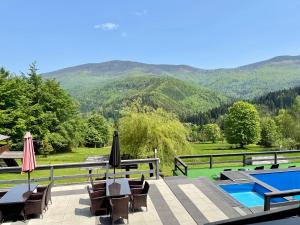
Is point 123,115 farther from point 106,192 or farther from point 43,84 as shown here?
point 43,84

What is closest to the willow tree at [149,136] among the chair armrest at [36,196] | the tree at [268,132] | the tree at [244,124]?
the chair armrest at [36,196]

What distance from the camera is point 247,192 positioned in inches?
526

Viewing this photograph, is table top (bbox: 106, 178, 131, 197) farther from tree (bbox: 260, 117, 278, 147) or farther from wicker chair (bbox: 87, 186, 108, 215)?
tree (bbox: 260, 117, 278, 147)

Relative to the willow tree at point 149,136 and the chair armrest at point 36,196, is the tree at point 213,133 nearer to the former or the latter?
the willow tree at point 149,136

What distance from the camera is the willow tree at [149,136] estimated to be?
1958 centimetres

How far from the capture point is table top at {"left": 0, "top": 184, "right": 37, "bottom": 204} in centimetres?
819

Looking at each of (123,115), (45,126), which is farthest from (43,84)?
(123,115)

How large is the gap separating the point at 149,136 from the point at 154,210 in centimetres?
1055

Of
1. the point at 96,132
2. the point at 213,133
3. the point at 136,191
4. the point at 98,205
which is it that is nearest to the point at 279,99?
the point at 213,133

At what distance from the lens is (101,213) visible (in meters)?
8.88

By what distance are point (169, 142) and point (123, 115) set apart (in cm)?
395

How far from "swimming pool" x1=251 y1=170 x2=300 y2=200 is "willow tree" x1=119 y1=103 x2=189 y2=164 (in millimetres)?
6500

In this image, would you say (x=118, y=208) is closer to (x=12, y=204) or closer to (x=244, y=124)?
(x=12, y=204)

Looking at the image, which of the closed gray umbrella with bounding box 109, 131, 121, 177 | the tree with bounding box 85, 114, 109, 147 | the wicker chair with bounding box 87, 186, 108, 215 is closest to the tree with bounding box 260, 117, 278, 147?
the tree with bounding box 85, 114, 109, 147
